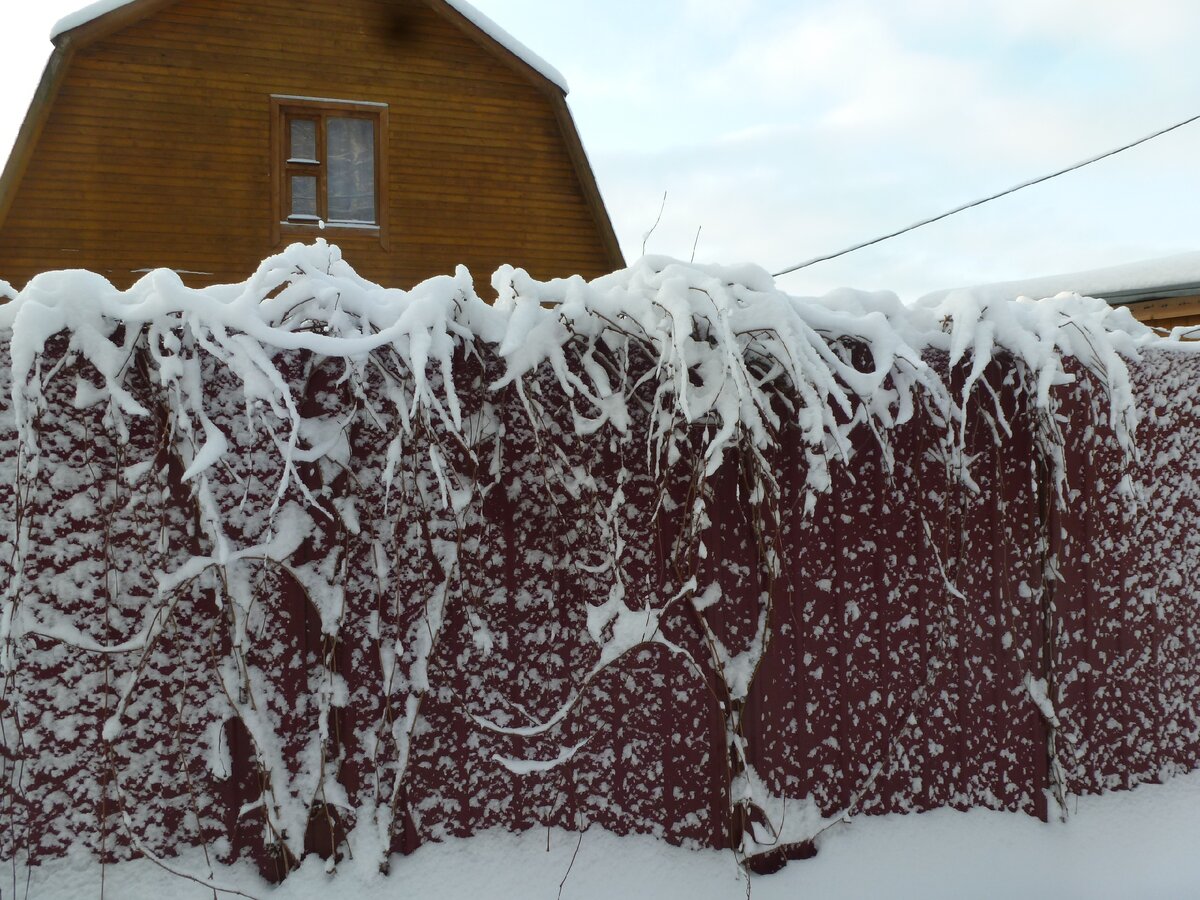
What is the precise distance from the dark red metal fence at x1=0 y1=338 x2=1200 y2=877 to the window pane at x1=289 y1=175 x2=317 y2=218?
6211mm

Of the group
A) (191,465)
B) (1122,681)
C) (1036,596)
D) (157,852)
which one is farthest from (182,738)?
(1122,681)

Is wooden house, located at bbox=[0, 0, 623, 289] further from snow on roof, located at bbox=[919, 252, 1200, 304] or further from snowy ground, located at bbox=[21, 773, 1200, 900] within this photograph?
snowy ground, located at bbox=[21, 773, 1200, 900]

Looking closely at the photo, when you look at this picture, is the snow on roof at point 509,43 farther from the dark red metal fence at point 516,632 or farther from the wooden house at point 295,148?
the dark red metal fence at point 516,632

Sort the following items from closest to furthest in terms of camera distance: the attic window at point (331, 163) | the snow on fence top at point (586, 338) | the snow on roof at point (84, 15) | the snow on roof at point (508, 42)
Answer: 1. the snow on fence top at point (586, 338)
2. the snow on roof at point (84, 15)
3. the attic window at point (331, 163)
4. the snow on roof at point (508, 42)

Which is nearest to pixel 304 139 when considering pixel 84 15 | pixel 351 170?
pixel 351 170

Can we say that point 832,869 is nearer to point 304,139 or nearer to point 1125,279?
point 304,139

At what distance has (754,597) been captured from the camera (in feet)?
8.71

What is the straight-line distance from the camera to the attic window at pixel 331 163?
7730mm

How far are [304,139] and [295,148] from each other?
13 centimetres

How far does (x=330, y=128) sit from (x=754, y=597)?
7.26 metres

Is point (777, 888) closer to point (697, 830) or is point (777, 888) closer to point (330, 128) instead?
point (697, 830)

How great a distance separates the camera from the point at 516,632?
249cm

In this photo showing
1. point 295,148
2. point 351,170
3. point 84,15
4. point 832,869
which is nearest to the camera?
point 832,869

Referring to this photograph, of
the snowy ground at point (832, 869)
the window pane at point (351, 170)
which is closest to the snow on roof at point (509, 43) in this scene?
the window pane at point (351, 170)
